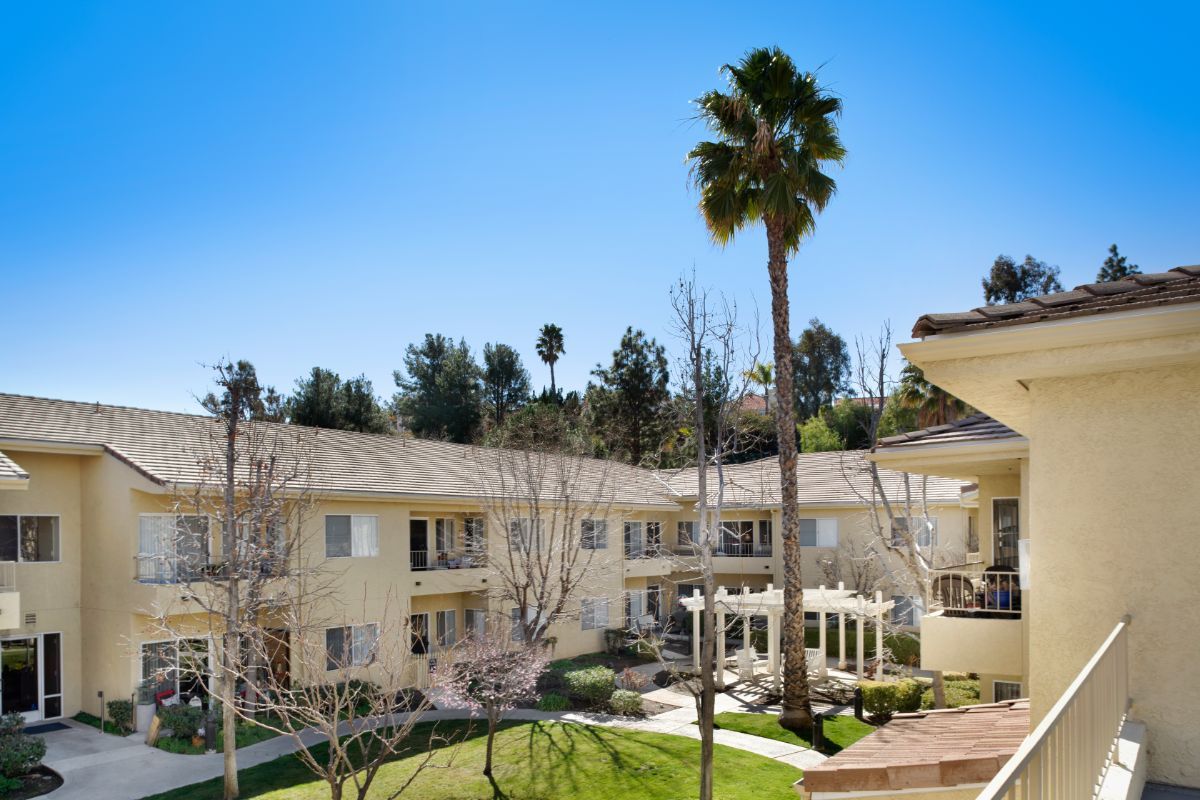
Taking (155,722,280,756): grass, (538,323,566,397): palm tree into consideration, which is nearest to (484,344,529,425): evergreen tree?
(538,323,566,397): palm tree

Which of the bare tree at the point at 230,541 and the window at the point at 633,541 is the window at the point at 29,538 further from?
the window at the point at 633,541

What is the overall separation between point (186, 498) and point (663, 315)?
1239cm

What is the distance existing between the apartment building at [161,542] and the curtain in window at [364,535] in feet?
0.15

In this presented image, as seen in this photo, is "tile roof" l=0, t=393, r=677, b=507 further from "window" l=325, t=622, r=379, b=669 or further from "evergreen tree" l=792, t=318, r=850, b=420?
"evergreen tree" l=792, t=318, r=850, b=420

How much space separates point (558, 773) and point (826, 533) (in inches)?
845

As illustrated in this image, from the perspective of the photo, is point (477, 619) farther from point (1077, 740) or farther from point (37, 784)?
point (1077, 740)

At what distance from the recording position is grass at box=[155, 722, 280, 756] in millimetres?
19703

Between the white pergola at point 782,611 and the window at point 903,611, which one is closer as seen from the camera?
the white pergola at point 782,611

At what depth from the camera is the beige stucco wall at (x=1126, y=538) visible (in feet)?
17.0

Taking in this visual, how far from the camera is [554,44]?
1789 centimetres

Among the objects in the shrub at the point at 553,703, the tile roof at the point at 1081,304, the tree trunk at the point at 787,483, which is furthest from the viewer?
the shrub at the point at 553,703

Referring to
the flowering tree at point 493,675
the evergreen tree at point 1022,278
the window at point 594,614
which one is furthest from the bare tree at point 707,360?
the evergreen tree at point 1022,278

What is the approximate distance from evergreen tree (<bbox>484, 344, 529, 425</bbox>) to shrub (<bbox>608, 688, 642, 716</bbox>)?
117ft

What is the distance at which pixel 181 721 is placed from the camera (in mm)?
20250
